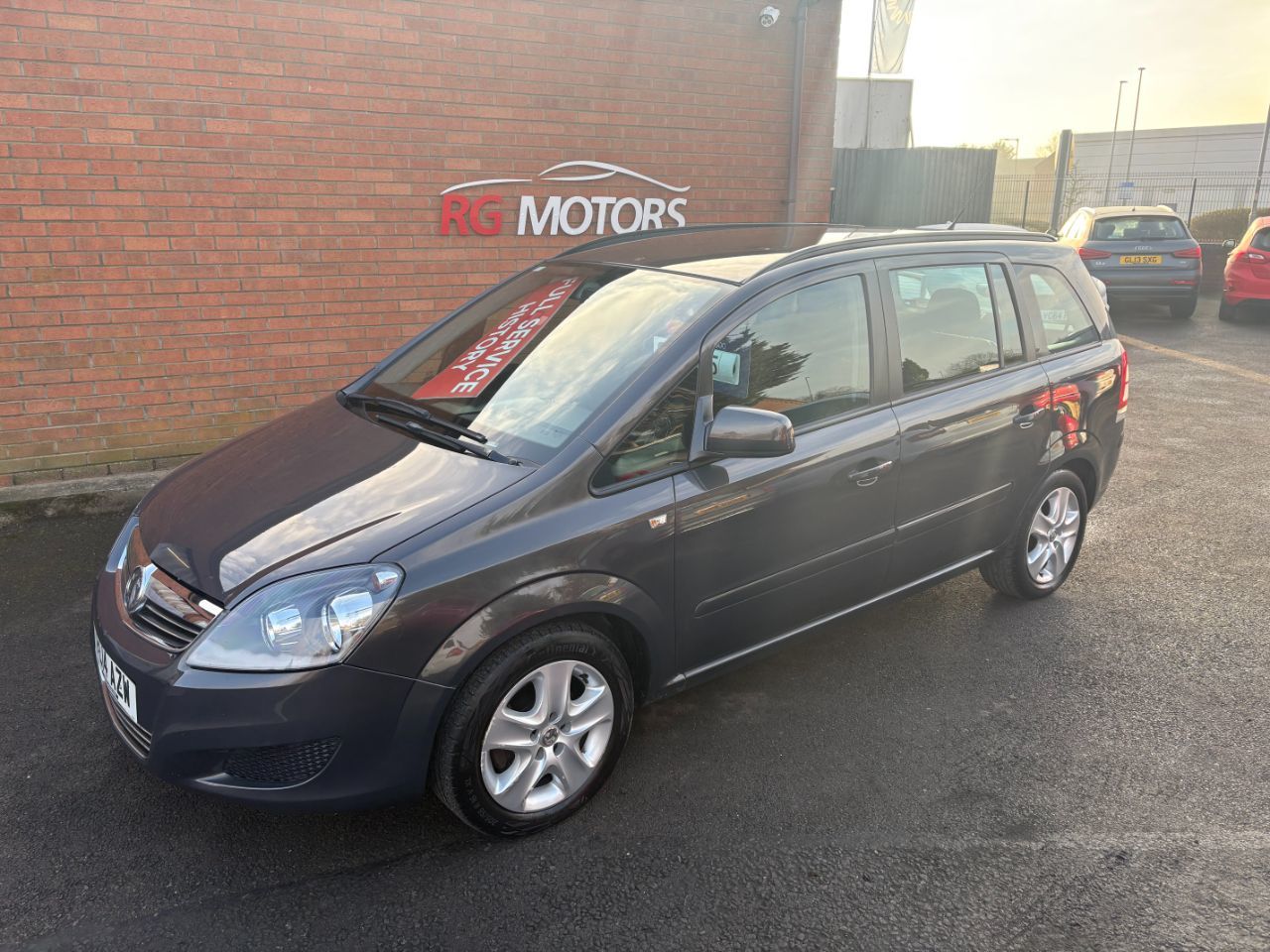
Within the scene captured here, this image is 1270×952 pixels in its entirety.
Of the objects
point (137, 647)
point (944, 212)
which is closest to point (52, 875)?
point (137, 647)

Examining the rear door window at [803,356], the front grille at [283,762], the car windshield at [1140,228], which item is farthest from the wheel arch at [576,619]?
the car windshield at [1140,228]

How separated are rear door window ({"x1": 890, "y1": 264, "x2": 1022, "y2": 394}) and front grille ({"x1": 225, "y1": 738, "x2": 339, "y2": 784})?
2.43m

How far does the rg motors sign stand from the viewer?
22.2ft

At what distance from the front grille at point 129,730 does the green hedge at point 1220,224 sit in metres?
27.0

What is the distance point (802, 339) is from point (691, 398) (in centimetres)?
58

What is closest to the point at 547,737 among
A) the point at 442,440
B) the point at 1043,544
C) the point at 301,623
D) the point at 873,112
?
the point at 301,623

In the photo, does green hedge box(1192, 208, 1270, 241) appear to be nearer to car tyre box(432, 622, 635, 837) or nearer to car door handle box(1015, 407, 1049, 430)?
car door handle box(1015, 407, 1049, 430)

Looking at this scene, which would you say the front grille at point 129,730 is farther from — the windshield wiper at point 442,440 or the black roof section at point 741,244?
the black roof section at point 741,244

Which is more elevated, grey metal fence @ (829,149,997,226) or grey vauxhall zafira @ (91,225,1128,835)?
grey metal fence @ (829,149,997,226)

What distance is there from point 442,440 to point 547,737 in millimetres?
1015

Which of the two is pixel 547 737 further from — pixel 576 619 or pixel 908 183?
pixel 908 183

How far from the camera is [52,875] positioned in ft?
8.83

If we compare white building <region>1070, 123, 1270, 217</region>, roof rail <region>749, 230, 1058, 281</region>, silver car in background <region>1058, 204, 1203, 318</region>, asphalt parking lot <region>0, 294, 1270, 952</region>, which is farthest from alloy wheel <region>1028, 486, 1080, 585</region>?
white building <region>1070, 123, 1270, 217</region>

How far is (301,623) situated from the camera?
2496 millimetres
